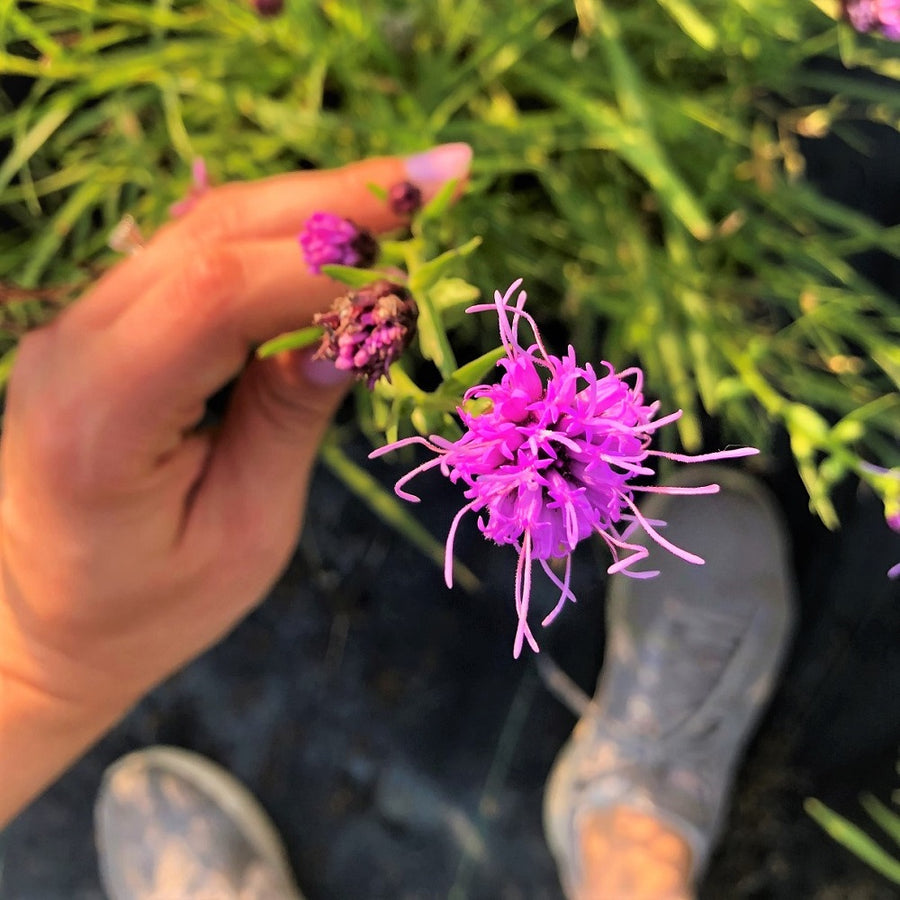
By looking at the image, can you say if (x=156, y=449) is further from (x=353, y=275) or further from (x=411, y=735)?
(x=411, y=735)

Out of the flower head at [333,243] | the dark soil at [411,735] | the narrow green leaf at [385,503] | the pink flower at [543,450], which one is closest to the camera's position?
the pink flower at [543,450]

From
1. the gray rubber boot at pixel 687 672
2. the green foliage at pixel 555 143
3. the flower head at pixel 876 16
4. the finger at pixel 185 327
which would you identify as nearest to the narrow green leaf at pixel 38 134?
the green foliage at pixel 555 143

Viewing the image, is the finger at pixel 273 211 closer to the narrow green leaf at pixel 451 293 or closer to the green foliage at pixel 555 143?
the green foliage at pixel 555 143

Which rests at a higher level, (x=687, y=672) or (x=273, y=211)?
(x=273, y=211)

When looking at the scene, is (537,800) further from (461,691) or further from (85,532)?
(85,532)

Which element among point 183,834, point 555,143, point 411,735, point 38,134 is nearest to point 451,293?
point 555,143

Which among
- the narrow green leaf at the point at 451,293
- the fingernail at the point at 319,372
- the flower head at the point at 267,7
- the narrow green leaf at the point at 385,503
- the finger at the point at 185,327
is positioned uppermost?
the flower head at the point at 267,7

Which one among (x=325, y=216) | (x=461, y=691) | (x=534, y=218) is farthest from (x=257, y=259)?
(x=461, y=691)
